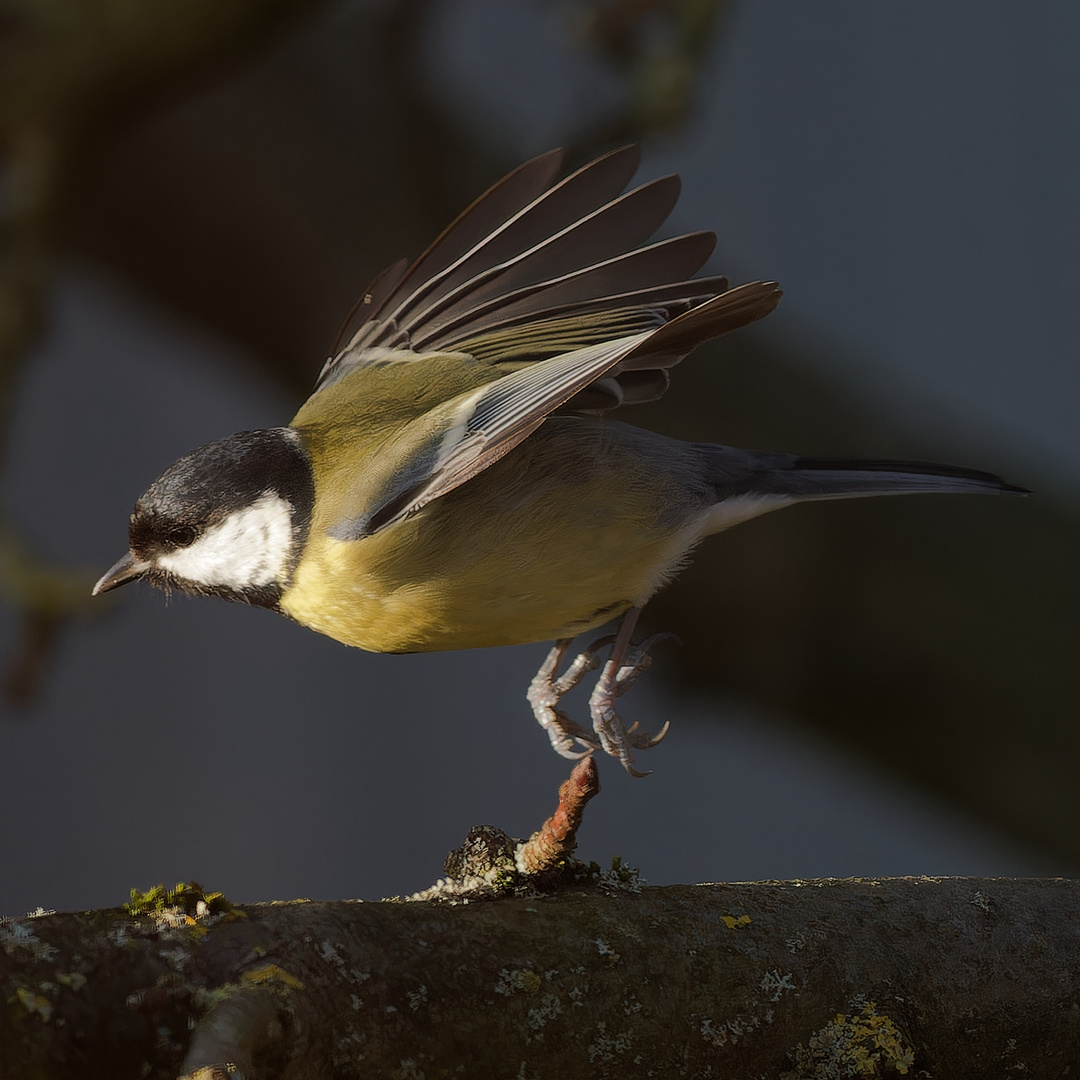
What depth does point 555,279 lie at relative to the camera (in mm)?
708

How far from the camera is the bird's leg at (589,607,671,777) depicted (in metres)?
0.79

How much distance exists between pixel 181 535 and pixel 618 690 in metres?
0.35

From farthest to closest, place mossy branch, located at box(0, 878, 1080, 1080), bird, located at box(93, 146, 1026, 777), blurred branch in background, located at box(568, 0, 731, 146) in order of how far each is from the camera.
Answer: blurred branch in background, located at box(568, 0, 731, 146), bird, located at box(93, 146, 1026, 777), mossy branch, located at box(0, 878, 1080, 1080)

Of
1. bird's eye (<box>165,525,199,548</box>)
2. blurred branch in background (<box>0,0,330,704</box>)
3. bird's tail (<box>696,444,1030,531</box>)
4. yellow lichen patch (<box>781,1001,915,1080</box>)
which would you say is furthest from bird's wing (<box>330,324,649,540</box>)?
blurred branch in background (<box>0,0,330,704</box>)

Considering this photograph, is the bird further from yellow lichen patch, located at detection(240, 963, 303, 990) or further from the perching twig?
yellow lichen patch, located at detection(240, 963, 303, 990)

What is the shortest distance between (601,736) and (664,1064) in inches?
13.5

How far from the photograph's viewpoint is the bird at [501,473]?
639 mm

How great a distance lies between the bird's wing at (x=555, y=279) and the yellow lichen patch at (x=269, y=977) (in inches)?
16.4

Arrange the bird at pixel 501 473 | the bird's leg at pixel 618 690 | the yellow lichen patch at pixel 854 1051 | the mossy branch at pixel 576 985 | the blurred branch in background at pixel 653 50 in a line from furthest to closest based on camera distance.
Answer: the blurred branch in background at pixel 653 50 < the bird's leg at pixel 618 690 < the bird at pixel 501 473 < the yellow lichen patch at pixel 854 1051 < the mossy branch at pixel 576 985

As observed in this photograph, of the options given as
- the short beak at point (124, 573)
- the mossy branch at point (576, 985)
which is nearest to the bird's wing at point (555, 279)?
the short beak at point (124, 573)

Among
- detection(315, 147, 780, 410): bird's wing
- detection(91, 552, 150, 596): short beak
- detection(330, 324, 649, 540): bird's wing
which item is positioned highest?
detection(315, 147, 780, 410): bird's wing

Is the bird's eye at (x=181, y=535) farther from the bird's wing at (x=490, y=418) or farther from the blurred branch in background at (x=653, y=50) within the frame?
the blurred branch in background at (x=653, y=50)

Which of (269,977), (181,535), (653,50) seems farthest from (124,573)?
(653,50)

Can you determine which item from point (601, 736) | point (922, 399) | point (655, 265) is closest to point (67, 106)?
point (655, 265)
